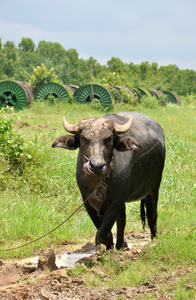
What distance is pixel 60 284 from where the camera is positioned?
3473 mm

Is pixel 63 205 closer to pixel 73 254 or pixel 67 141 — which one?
pixel 73 254

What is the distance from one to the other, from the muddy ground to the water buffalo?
14.1 inches

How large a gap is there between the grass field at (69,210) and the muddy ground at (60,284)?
5.4 inches

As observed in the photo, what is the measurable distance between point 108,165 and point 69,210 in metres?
2.81

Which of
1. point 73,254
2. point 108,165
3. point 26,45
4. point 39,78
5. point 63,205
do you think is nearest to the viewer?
point 108,165

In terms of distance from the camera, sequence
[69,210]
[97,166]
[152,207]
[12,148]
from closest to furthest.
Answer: [97,166], [152,207], [69,210], [12,148]

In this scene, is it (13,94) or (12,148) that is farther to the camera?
(13,94)

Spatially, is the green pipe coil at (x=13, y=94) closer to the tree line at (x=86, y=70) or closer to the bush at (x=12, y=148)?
the bush at (x=12, y=148)

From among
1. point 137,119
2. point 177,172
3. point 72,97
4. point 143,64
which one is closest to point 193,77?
point 143,64

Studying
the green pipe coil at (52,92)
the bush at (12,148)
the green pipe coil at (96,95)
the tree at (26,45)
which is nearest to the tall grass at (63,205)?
the bush at (12,148)

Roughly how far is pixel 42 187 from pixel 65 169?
663 mm

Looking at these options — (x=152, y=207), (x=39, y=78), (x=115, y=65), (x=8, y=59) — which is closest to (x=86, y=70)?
(x=115, y=65)

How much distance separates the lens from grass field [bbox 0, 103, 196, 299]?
3.92 metres

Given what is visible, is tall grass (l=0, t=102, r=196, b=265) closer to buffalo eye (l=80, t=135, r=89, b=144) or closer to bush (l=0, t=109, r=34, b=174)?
bush (l=0, t=109, r=34, b=174)
